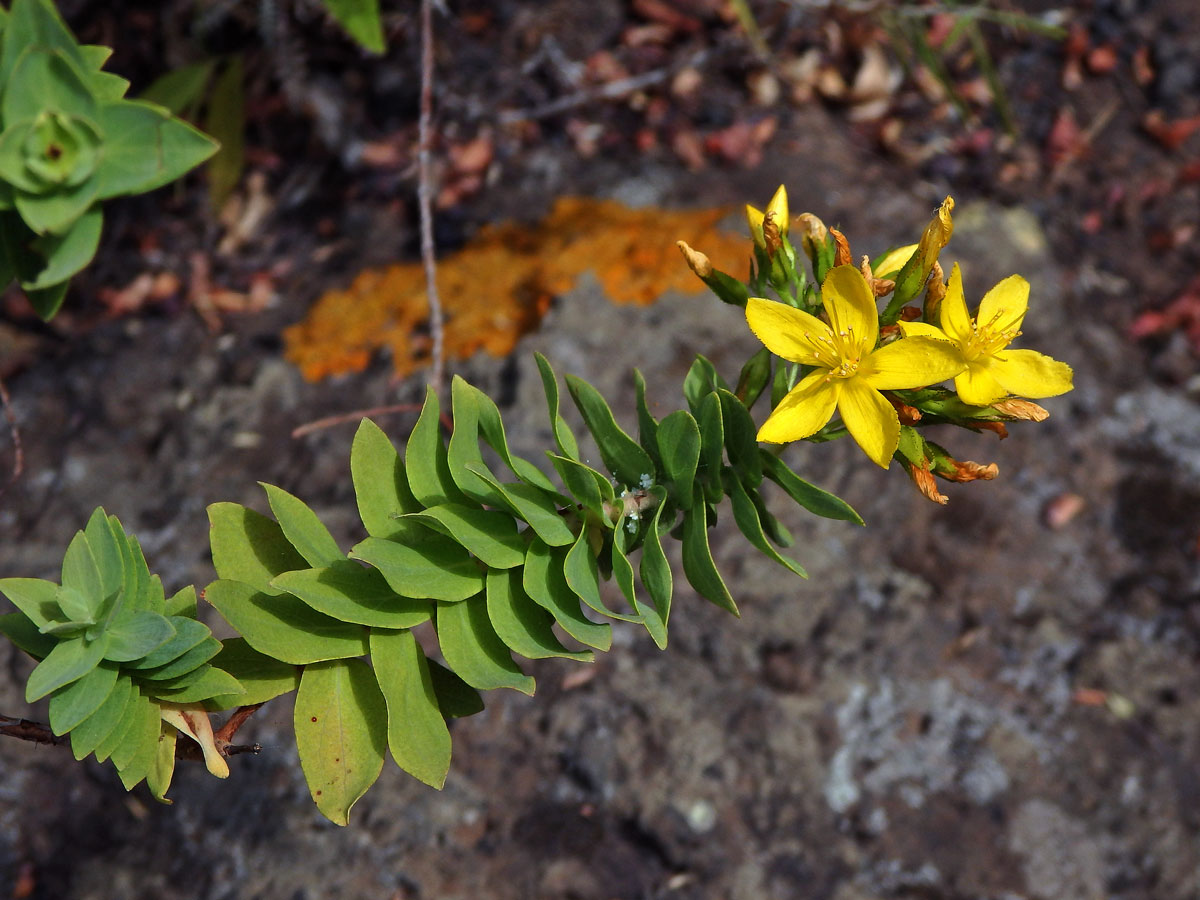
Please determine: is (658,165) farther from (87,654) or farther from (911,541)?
(87,654)

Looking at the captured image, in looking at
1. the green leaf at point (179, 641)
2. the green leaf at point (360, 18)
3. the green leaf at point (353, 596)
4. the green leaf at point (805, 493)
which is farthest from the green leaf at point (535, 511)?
the green leaf at point (360, 18)

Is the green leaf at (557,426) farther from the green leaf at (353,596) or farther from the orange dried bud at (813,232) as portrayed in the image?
the orange dried bud at (813,232)

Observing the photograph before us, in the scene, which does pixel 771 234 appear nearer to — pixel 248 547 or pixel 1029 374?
pixel 1029 374

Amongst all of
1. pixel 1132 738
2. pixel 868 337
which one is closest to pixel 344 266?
pixel 868 337

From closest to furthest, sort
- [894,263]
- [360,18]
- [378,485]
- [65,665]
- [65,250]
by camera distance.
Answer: [65,665], [378,485], [894,263], [65,250], [360,18]

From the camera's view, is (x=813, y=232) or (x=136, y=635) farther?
(x=813, y=232)

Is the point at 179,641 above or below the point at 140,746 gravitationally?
above

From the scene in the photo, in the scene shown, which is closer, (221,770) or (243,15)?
(221,770)

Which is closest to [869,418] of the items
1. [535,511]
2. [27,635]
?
[535,511]
